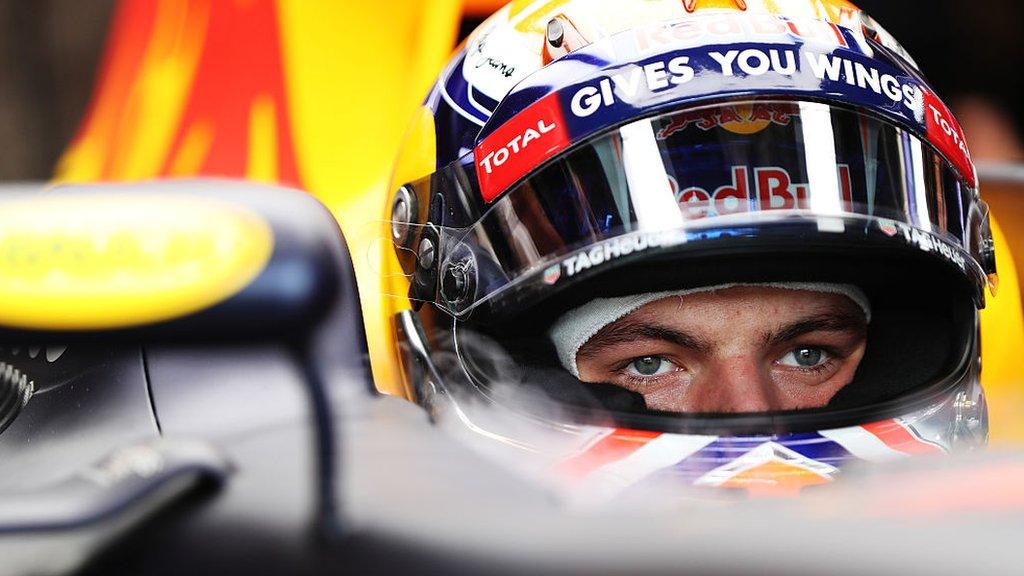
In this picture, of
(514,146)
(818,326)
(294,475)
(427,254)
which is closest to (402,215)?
(427,254)

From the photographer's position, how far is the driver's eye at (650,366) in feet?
4.00

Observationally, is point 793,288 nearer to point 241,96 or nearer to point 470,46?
point 470,46

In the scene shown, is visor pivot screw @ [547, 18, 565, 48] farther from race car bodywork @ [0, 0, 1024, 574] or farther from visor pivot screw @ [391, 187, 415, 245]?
race car bodywork @ [0, 0, 1024, 574]

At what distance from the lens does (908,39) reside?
3100 millimetres

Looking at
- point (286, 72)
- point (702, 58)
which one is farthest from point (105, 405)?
point (286, 72)

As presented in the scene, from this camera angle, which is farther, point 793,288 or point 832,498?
point 793,288

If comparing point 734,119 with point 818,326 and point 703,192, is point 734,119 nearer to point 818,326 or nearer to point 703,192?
point 703,192

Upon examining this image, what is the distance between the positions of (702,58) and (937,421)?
41 centimetres

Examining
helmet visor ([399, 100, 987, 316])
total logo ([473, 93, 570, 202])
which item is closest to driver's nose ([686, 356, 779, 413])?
helmet visor ([399, 100, 987, 316])

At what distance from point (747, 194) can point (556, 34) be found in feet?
0.99

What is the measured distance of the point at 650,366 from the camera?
123 cm

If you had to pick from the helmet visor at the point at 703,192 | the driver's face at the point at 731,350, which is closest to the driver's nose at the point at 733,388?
the driver's face at the point at 731,350

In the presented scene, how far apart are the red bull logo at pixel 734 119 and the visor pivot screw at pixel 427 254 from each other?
280 mm

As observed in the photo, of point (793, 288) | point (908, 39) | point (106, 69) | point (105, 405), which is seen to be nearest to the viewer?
point (105, 405)
